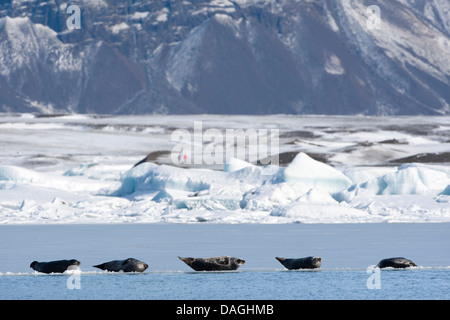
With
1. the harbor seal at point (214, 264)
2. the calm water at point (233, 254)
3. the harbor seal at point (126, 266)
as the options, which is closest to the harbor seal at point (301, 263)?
the calm water at point (233, 254)

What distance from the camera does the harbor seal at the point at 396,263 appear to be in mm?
13914

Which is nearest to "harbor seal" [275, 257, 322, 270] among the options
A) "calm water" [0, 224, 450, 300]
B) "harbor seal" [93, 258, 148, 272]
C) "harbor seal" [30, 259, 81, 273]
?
"calm water" [0, 224, 450, 300]

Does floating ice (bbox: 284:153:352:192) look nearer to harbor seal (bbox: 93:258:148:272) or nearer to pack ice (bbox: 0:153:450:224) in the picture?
pack ice (bbox: 0:153:450:224)

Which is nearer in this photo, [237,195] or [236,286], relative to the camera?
[236,286]

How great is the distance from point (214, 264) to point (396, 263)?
287cm

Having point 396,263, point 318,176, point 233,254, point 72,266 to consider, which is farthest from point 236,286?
point 318,176

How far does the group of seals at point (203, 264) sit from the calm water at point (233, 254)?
5.6 inches

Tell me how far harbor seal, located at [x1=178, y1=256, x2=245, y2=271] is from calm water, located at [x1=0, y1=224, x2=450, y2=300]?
14cm

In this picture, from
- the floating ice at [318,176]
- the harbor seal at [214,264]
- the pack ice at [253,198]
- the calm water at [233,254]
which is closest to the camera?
the calm water at [233,254]

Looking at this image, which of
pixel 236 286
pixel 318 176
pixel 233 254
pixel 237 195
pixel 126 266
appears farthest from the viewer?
pixel 318 176

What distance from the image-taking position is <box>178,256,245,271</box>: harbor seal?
45.4ft

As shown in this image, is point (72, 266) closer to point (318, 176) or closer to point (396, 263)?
point (396, 263)

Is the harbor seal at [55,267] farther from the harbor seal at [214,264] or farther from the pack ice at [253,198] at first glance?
the pack ice at [253,198]

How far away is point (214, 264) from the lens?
13.9 metres
